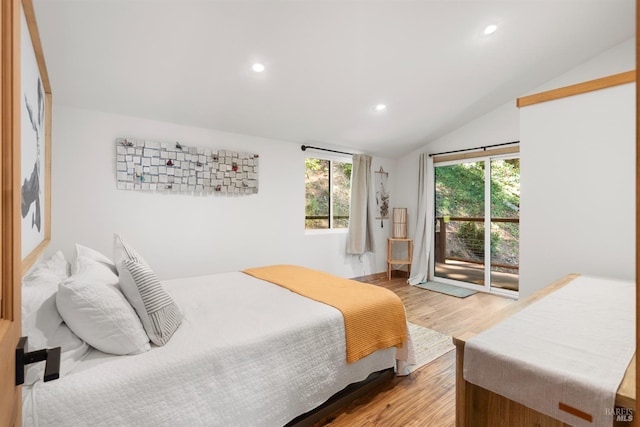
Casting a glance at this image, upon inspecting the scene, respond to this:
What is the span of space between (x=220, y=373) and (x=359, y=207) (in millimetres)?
3742

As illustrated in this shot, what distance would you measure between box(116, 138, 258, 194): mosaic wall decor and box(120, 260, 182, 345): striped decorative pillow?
1.84 m

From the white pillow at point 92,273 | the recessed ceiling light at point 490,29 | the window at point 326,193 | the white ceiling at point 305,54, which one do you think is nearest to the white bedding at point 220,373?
the white pillow at point 92,273

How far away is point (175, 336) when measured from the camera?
1443 mm

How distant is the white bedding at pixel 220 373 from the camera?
1.06 meters

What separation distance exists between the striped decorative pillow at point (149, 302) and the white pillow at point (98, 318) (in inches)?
2.6

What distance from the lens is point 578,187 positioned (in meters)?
2.08

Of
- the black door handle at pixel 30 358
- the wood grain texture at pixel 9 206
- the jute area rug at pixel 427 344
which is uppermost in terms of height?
the wood grain texture at pixel 9 206

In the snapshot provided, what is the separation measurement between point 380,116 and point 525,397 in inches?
139

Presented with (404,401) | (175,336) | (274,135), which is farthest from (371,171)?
(175,336)

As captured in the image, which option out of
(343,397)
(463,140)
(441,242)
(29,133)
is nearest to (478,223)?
(441,242)

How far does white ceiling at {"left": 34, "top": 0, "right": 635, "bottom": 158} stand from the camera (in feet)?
6.87

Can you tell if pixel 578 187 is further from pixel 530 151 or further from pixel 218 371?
pixel 218 371

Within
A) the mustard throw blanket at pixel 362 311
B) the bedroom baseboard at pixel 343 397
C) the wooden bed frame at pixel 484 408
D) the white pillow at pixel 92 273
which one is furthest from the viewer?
the mustard throw blanket at pixel 362 311

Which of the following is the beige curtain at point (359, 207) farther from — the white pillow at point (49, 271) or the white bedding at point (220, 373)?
the white pillow at point (49, 271)
